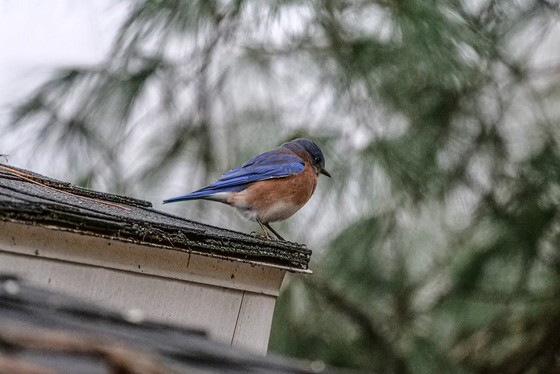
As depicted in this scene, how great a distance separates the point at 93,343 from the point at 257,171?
8.75 feet

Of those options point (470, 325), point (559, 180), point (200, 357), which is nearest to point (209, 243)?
point (200, 357)

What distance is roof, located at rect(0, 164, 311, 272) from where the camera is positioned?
204cm

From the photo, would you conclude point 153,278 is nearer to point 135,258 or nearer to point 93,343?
point 135,258

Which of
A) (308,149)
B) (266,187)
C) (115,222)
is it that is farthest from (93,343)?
(308,149)

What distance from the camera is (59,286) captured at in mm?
2170

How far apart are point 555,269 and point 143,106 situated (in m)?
1.89

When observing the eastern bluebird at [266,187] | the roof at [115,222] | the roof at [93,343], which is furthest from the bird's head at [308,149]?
the roof at [93,343]

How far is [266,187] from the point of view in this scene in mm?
3855

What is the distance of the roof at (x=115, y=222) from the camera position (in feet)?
6.70

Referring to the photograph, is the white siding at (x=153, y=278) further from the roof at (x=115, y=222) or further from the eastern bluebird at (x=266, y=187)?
the eastern bluebird at (x=266, y=187)

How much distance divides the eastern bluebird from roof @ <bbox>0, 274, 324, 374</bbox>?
217cm

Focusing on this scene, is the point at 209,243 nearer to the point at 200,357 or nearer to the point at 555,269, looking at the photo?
the point at 200,357

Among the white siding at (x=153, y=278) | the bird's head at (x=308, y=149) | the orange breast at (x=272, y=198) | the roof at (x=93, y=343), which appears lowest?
the roof at (x=93, y=343)

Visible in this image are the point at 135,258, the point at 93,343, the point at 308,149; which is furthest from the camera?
the point at 308,149
